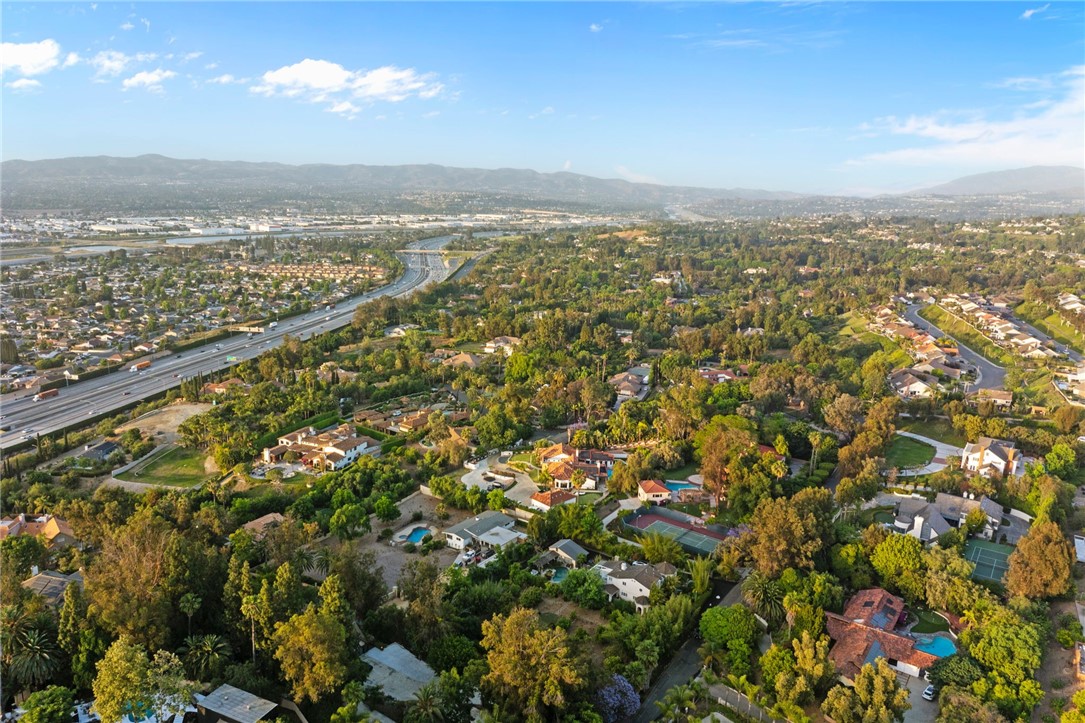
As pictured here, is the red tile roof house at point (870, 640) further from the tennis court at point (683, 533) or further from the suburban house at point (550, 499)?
the suburban house at point (550, 499)

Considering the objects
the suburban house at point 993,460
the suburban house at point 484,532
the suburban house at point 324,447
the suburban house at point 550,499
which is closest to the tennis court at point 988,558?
the suburban house at point 993,460

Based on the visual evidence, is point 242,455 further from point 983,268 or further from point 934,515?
point 983,268

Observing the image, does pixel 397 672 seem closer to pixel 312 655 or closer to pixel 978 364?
pixel 312 655

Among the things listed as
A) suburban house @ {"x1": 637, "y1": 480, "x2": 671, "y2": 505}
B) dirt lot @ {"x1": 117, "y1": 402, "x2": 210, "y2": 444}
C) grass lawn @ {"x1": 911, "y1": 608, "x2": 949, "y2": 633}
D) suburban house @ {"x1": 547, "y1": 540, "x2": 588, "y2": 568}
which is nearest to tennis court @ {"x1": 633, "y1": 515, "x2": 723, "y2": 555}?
suburban house @ {"x1": 637, "y1": 480, "x2": 671, "y2": 505}

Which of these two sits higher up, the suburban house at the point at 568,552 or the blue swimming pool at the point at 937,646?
the suburban house at the point at 568,552

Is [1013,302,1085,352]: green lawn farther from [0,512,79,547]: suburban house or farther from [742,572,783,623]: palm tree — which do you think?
[0,512,79,547]: suburban house
